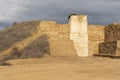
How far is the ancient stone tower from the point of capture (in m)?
25.5

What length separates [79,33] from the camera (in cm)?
2567

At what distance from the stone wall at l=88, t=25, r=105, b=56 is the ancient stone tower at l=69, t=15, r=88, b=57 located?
537 mm

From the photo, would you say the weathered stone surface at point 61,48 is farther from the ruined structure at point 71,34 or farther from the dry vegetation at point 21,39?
the ruined structure at point 71,34

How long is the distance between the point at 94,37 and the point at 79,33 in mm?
1633

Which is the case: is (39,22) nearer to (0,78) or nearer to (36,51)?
(36,51)

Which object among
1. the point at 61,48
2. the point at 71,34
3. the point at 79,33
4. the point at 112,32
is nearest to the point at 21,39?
the point at 71,34

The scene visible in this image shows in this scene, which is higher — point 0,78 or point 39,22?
point 39,22

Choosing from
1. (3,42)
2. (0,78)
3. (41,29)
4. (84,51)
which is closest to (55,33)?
(41,29)

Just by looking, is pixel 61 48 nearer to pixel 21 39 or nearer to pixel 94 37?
pixel 21 39

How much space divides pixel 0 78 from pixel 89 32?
17324 millimetres

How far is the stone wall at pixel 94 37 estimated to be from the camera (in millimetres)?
26172

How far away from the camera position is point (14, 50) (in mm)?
23016

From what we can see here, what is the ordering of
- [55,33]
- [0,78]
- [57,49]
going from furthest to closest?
[55,33] → [57,49] → [0,78]

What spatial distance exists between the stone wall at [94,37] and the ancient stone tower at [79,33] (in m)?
0.54
